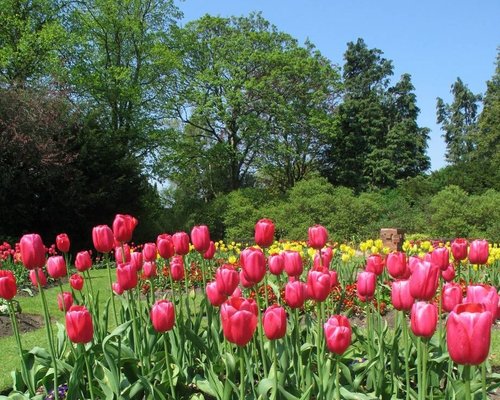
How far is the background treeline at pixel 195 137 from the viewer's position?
15547mm

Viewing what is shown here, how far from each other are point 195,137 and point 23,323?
66.0 ft

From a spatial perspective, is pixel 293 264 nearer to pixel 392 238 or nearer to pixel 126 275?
pixel 126 275

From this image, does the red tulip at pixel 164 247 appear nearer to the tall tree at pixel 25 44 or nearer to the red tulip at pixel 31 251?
the red tulip at pixel 31 251

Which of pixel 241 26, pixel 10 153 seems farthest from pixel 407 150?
pixel 10 153

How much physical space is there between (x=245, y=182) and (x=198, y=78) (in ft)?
23.2

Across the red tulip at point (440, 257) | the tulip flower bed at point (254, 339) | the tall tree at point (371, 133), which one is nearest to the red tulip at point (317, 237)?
the tulip flower bed at point (254, 339)

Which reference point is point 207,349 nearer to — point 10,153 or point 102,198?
point 10,153

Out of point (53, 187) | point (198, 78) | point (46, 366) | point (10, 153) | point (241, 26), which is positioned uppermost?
point (241, 26)

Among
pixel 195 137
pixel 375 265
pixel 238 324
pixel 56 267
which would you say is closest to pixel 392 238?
pixel 375 265

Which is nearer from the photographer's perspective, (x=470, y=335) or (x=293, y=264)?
(x=470, y=335)

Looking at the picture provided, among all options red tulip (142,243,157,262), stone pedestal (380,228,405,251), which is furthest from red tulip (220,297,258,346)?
stone pedestal (380,228,405,251)

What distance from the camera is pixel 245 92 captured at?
84.2 feet

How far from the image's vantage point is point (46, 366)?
296 centimetres

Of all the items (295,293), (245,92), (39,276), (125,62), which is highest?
(125,62)
